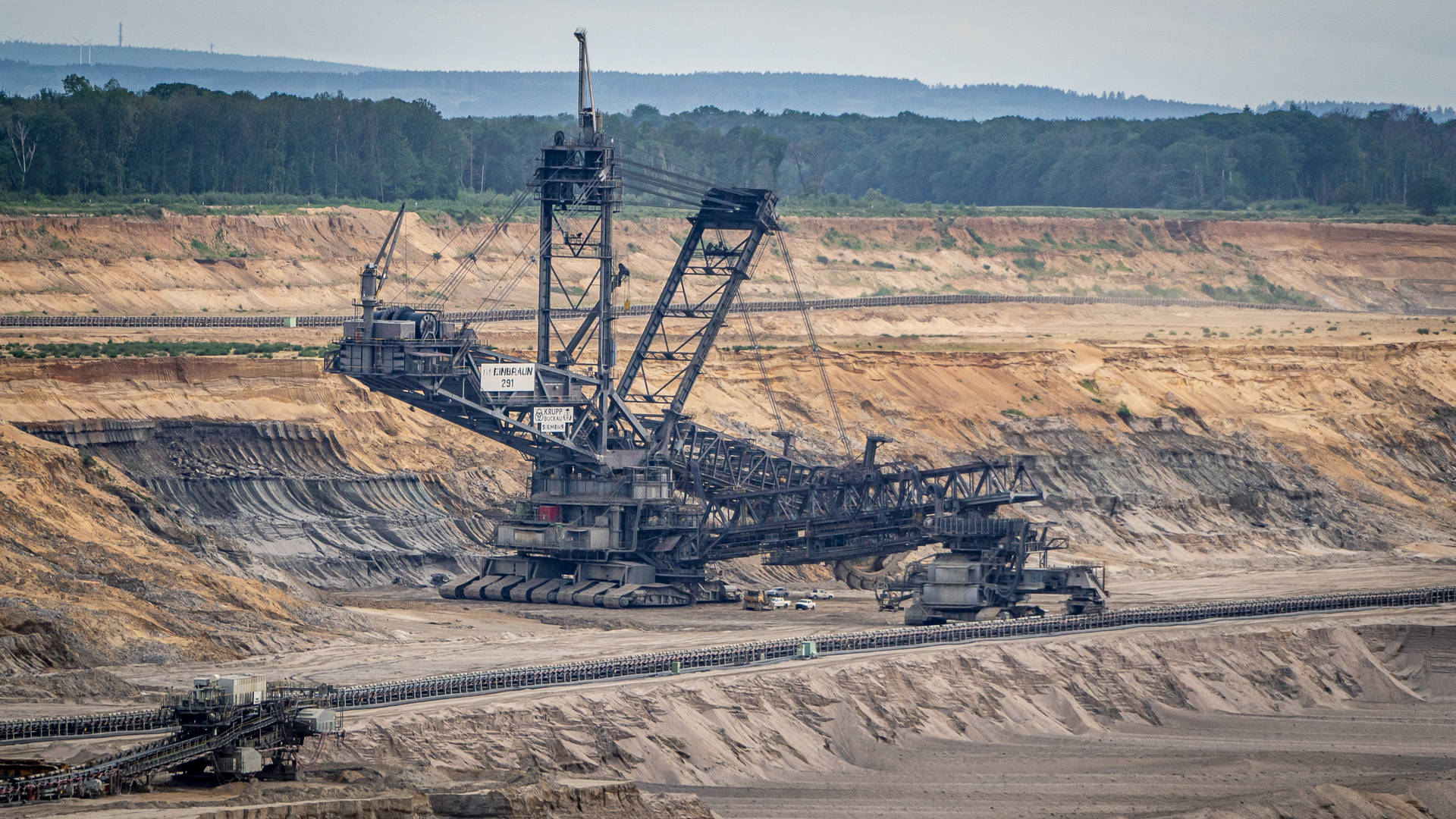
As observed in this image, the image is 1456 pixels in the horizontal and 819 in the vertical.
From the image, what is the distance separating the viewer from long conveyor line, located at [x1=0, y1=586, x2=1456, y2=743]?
56.3m

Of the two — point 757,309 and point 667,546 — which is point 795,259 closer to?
point 757,309

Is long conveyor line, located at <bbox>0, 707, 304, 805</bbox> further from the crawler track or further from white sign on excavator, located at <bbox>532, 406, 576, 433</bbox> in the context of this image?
the crawler track

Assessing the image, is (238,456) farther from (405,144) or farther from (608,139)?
(405,144)

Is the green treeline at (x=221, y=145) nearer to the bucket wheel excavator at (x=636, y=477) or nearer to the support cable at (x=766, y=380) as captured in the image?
the support cable at (x=766, y=380)

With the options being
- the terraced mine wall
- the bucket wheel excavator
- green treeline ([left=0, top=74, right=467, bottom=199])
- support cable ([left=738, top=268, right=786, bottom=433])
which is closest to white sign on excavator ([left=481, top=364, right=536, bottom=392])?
the bucket wheel excavator

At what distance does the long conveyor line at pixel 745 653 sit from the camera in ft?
185

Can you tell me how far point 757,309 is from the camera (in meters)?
148

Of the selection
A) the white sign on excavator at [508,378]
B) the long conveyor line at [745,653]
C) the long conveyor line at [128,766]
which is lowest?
the long conveyor line at [745,653]

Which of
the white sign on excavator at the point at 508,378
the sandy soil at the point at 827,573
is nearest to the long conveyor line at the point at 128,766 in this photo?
the sandy soil at the point at 827,573

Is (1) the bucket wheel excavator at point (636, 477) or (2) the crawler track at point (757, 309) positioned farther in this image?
(2) the crawler track at point (757, 309)

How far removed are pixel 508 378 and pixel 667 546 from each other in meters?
9.33

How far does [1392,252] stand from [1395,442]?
68.3m

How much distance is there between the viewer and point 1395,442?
12850 cm

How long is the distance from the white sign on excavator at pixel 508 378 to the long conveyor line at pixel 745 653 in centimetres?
1558
